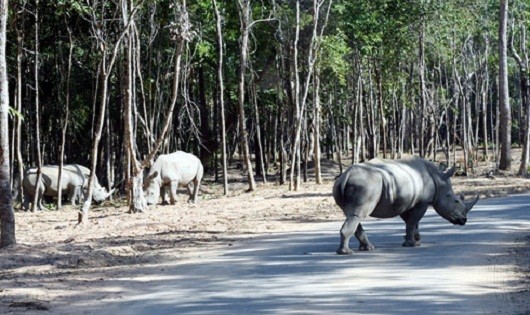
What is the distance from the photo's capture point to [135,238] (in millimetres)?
19359

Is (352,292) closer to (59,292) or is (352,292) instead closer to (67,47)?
(59,292)

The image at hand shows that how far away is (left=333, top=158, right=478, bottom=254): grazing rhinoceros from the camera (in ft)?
51.8

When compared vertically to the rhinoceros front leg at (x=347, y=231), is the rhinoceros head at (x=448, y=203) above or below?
above

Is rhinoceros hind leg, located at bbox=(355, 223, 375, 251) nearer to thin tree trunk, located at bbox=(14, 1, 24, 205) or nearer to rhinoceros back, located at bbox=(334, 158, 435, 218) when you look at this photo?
rhinoceros back, located at bbox=(334, 158, 435, 218)

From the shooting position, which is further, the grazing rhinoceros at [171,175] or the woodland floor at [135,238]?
the grazing rhinoceros at [171,175]

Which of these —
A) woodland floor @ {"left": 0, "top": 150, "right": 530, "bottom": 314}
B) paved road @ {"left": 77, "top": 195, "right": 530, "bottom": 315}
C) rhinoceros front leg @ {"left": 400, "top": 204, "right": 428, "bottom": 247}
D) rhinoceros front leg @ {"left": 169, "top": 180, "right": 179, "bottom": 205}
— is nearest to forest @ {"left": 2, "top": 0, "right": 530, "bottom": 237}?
rhinoceros front leg @ {"left": 169, "top": 180, "right": 179, "bottom": 205}

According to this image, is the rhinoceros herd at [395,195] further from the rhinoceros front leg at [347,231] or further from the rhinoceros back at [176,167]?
the rhinoceros back at [176,167]

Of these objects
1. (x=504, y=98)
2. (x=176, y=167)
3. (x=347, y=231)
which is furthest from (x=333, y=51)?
(x=347, y=231)

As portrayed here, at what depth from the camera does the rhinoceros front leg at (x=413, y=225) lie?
16.7 m

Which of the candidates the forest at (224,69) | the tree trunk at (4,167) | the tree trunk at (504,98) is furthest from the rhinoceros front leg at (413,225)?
the tree trunk at (504,98)

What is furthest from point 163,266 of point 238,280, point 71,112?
point 71,112

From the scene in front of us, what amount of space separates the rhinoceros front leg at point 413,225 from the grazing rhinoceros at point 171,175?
1509 cm

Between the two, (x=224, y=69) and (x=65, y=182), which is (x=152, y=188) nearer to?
(x=65, y=182)

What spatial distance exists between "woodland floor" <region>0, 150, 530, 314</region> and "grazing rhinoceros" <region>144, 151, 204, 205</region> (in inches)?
67.8
